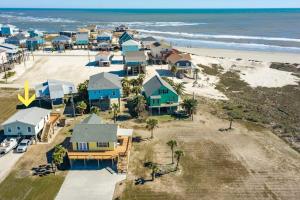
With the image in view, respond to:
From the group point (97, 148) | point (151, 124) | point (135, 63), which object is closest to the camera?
point (97, 148)

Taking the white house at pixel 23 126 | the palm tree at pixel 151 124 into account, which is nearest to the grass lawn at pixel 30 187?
the white house at pixel 23 126

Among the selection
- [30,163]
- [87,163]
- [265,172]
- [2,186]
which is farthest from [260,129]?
[2,186]

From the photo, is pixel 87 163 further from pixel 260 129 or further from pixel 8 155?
pixel 260 129

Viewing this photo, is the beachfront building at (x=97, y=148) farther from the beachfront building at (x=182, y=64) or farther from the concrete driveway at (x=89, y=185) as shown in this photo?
the beachfront building at (x=182, y=64)

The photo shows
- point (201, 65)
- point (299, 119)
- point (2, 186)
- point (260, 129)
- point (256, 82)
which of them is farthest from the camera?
point (201, 65)

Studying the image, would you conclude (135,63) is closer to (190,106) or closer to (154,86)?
(154,86)

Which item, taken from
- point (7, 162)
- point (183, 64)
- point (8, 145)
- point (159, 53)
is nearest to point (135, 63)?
point (183, 64)

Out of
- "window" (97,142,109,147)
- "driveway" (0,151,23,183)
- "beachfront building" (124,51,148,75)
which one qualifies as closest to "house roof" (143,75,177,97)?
"window" (97,142,109,147)
